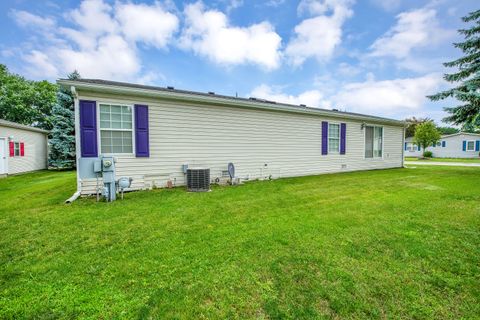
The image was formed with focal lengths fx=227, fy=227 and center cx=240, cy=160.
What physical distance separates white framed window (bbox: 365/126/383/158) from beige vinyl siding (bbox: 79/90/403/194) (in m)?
1.15

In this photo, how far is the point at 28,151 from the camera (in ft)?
41.2

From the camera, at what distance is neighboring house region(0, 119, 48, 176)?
10491 millimetres

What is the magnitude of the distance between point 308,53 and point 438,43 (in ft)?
20.6

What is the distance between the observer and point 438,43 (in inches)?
444

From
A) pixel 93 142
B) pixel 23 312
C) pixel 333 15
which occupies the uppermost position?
pixel 333 15

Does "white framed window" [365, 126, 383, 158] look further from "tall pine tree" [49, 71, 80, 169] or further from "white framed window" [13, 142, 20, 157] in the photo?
"white framed window" [13, 142, 20, 157]

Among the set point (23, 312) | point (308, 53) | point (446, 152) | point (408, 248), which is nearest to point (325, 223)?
point (408, 248)

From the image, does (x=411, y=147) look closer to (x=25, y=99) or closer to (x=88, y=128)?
(x=88, y=128)

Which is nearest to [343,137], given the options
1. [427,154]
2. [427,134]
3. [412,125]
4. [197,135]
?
[197,135]

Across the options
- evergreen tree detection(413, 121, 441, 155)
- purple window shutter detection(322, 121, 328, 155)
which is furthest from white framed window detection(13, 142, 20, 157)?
evergreen tree detection(413, 121, 441, 155)

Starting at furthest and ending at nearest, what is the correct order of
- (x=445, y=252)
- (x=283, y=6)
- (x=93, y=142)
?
(x=283, y=6) < (x=93, y=142) < (x=445, y=252)

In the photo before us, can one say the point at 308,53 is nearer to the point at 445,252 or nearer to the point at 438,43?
the point at 438,43

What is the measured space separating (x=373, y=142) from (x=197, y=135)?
30.6ft

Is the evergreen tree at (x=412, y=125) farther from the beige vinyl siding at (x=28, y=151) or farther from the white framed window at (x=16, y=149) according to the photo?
the white framed window at (x=16, y=149)
